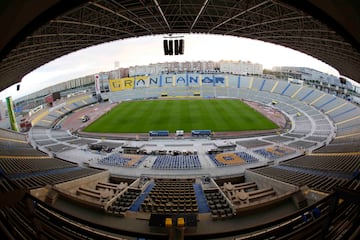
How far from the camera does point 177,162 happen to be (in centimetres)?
1819

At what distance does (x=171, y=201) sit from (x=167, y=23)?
1336cm

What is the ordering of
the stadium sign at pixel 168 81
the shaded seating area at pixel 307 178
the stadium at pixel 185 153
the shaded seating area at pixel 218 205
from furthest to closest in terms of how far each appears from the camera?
the stadium sign at pixel 168 81
the shaded seating area at pixel 307 178
the shaded seating area at pixel 218 205
the stadium at pixel 185 153

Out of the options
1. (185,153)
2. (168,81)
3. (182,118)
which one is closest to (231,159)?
(185,153)

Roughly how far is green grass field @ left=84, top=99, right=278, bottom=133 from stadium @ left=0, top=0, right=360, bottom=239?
298mm

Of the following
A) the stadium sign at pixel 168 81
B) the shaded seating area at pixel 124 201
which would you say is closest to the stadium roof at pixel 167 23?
the shaded seating area at pixel 124 201

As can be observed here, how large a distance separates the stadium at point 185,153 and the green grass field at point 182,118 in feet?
0.98

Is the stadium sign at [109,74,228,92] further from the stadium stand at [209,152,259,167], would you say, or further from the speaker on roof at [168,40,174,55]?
the speaker on roof at [168,40,174,55]

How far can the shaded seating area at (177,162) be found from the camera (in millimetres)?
17125

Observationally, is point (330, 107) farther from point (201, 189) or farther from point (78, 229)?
point (78, 229)

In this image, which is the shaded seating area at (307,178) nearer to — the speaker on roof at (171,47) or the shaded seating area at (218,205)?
the shaded seating area at (218,205)

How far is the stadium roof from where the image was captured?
3.91m

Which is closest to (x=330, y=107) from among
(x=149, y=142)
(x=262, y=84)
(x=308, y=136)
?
(x=308, y=136)

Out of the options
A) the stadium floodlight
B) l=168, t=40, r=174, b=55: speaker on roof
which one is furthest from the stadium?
l=168, t=40, r=174, b=55: speaker on roof

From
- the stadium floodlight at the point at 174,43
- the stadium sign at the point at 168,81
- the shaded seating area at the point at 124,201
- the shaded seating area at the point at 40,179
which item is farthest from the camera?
the stadium sign at the point at 168,81
